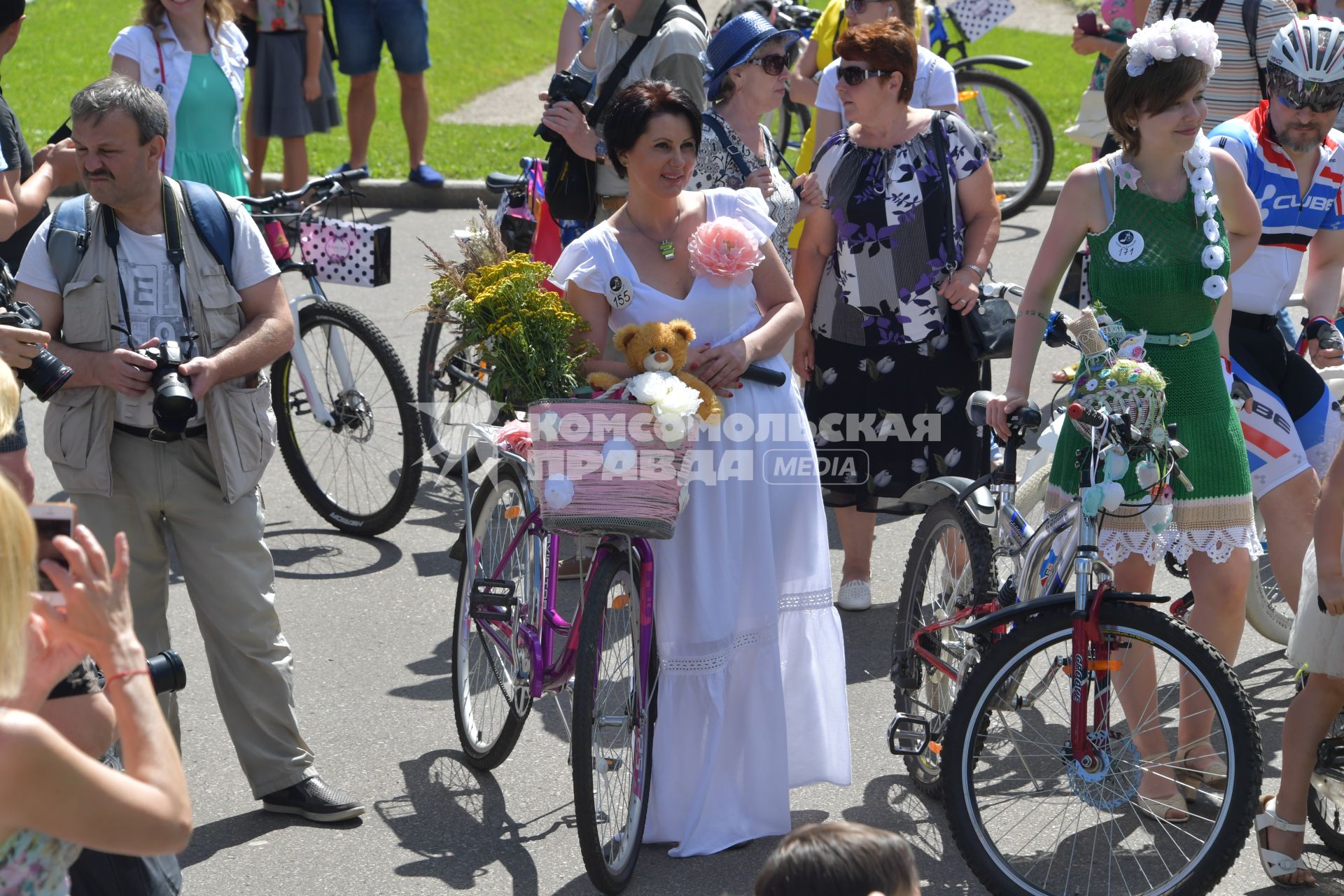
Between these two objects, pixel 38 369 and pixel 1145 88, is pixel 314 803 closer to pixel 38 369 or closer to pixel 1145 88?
pixel 38 369

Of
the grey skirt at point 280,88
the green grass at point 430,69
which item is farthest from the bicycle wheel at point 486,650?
the green grass at point 430,69

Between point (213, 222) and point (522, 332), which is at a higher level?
point (213, 222)

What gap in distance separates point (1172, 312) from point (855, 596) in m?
1.98

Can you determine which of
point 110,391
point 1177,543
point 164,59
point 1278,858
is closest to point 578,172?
point 164,59

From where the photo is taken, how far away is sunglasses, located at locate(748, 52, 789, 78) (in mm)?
5512

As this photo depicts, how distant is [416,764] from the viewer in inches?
188

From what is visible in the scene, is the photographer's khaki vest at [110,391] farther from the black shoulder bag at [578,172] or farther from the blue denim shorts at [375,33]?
the blue denim shorts at [375,33]

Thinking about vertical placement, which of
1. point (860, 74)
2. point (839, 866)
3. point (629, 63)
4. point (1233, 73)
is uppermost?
point (1233, 73)

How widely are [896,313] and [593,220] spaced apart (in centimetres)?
128

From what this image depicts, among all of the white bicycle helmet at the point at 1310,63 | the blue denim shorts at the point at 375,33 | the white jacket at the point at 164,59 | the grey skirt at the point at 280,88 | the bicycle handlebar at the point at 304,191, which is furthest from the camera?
the blue denim shorts at the point at 375,33

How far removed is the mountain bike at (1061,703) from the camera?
365cm

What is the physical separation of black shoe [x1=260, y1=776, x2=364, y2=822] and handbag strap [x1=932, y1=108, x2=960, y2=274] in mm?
2756

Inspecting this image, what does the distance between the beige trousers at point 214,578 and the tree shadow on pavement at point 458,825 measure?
35cm

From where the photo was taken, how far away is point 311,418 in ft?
23.4
